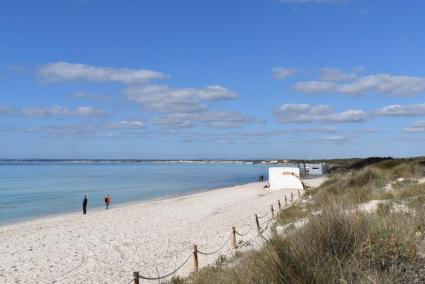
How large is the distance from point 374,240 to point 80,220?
21.4 metres

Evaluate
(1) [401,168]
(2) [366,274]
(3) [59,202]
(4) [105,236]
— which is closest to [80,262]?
(4) [105,236]

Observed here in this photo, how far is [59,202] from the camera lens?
35.8 metres

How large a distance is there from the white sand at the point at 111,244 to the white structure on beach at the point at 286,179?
16721mm

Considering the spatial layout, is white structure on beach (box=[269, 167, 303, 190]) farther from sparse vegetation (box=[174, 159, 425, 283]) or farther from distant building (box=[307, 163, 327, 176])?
sparse vegetation (box=[174, 159, 425, 283])

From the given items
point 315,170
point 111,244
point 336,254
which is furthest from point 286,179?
point 336,254

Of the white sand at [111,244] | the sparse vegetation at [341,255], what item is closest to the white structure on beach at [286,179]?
the white sand at [111,244]

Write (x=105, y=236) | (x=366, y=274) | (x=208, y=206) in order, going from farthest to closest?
(x=208, y=206) → (x=105, y=236) → (x=366, y=274)

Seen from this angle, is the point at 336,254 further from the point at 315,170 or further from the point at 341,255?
the point at 315,170

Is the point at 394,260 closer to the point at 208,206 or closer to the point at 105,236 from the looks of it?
the point at 105,236

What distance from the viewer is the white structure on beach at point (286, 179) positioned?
40375 mm

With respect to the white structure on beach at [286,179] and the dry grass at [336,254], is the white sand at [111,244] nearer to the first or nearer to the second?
the dry grass at [336,254]

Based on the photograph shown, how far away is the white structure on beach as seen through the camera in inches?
1590

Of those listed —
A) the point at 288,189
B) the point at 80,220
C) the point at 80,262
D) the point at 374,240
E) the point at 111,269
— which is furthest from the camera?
the point at 288,189

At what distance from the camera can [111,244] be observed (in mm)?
15695
